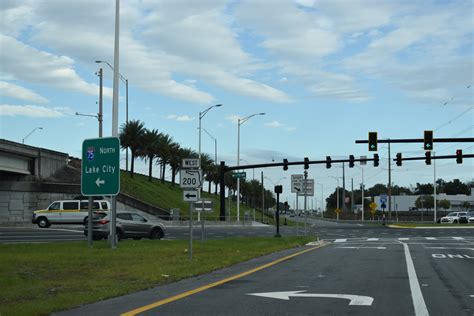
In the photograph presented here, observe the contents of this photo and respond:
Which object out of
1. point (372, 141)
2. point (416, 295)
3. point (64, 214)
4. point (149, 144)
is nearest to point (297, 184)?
point (372, 141)

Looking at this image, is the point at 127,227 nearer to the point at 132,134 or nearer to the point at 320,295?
the point at 320,295

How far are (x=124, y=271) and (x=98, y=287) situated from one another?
9.44ft

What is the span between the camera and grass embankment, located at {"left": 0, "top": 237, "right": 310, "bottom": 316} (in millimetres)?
10117

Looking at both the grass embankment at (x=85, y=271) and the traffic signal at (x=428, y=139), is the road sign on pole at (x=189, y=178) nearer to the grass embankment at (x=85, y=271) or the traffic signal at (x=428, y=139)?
the grass embankment at (x=85, y=271)

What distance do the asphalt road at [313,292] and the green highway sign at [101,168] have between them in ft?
22.0

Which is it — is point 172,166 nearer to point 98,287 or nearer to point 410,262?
point 410,262

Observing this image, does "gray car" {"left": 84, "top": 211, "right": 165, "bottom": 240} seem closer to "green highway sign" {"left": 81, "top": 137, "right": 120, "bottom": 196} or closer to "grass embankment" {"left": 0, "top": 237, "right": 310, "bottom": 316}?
"grass embankment" {"left": 0, "top": 237, "right": 310, "bottom": 316}

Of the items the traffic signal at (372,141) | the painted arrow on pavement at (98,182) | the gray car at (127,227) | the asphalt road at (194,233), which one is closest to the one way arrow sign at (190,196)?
the painted arrow on pavement at (98,182)

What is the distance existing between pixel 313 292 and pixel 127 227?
1868 centimetres

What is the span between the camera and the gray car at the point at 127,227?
28.0 metres

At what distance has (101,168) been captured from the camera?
2192 centimetres

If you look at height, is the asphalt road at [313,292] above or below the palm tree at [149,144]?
below

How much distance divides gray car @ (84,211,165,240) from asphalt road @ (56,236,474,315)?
40.4 ft

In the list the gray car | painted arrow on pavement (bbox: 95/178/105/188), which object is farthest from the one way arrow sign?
the gray car
